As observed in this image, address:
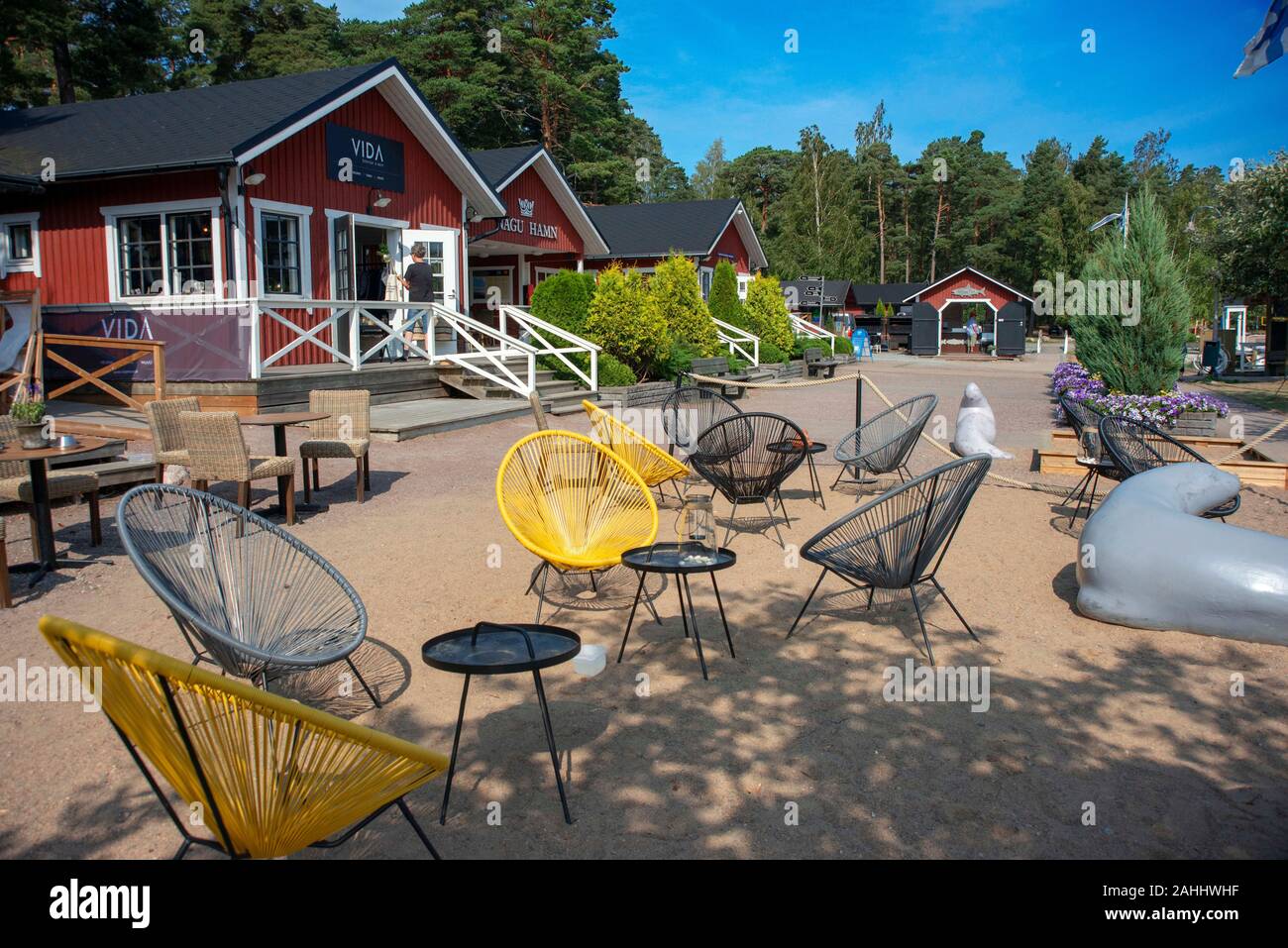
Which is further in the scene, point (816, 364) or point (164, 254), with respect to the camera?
point (816, 364)

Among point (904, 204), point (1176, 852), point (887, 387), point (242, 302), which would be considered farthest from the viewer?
point (904, 204)

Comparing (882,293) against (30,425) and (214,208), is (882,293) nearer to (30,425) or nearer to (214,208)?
(214,208)

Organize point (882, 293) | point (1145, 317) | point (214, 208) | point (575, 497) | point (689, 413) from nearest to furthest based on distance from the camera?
point (575, 497), point (689, 413), point (1145, 317), point (214, 208), point (882, 293)

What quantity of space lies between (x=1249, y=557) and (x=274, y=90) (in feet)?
53.9

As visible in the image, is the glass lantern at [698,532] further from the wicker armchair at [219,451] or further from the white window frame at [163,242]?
the white window frame at [163,242]

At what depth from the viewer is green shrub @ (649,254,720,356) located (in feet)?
69.2

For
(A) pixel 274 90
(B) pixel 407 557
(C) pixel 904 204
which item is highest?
(C) pixel 904 204

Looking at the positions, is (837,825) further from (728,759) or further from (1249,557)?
(1249,557)

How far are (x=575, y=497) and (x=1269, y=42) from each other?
613cm

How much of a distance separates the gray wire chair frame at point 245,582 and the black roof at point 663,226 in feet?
89.9

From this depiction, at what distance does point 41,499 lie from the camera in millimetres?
6055

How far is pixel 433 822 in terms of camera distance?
332 centimetres

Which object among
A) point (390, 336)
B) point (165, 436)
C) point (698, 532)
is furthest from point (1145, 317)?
point (165, 436)
